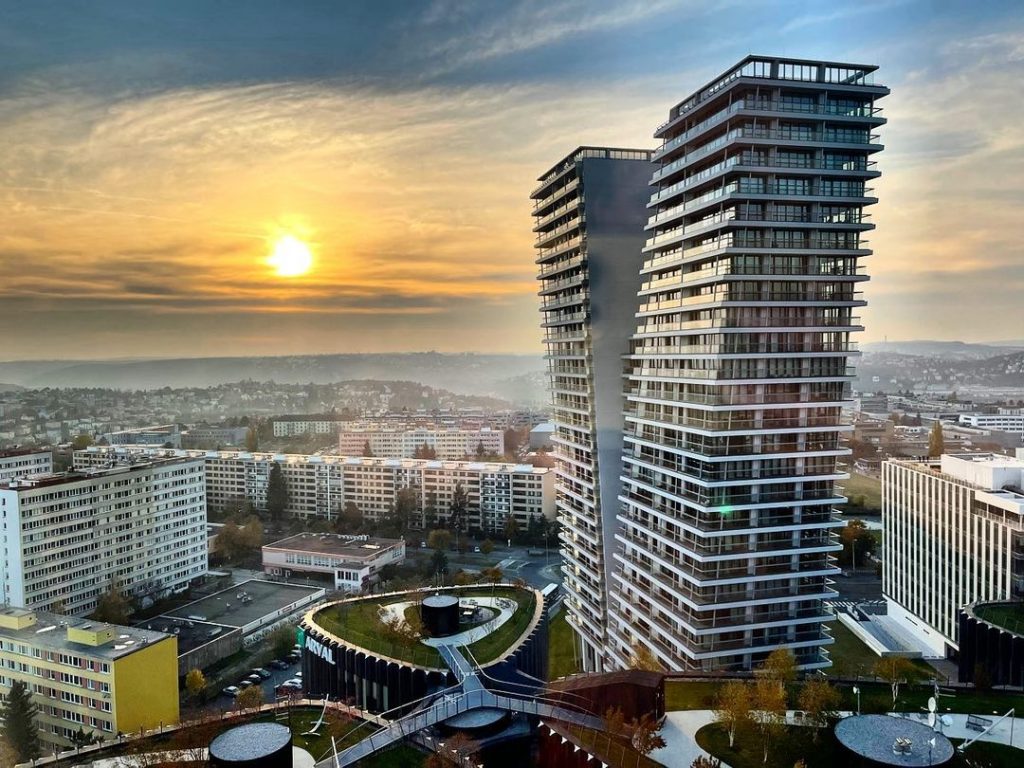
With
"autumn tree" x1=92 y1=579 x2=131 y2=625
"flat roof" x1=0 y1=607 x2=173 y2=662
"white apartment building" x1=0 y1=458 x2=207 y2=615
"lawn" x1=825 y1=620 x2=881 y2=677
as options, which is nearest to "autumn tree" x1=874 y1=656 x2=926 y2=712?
"lawn" x1=825 y1=620 x2=881 y2=677

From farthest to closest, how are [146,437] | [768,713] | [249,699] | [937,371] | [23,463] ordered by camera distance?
1. [937,371]
2. [146,437]
3. [23,463]
4. [249,699]
5. [768,713]

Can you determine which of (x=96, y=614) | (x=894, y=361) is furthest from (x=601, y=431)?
(x=894, y=361)

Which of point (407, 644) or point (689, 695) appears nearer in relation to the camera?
point (689, 695)

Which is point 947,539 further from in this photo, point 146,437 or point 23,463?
point 146,437

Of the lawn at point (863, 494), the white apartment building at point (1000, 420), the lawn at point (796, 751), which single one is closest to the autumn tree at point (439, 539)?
the lawn at point (863, 494)

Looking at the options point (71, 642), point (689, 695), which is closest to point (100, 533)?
point (71, 642)
